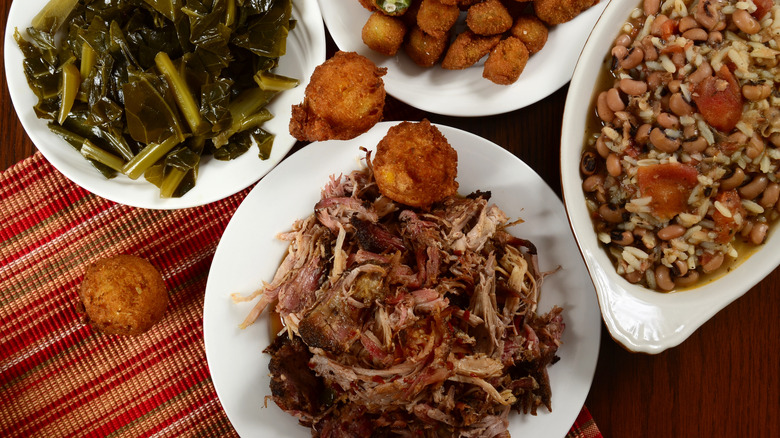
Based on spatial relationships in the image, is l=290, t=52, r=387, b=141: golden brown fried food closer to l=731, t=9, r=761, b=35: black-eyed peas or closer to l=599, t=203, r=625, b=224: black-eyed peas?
l=599, t=203, r=625, b=224: black-eyed peas

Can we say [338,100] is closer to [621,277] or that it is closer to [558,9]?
[558,9]

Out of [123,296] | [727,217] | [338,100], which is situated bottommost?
[123,296]

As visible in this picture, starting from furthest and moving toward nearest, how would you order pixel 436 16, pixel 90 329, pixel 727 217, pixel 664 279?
pixel 90 329
pixel 436 16
pixel 664 279
pixel 727 217

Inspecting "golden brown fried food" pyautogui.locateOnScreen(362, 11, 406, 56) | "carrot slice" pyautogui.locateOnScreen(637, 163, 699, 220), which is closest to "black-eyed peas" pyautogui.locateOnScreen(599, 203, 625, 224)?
"carrot slice" pyautogui.locateOnScreen(637, 163, 699, 220)

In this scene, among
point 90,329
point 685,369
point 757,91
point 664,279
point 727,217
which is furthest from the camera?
point 685,369

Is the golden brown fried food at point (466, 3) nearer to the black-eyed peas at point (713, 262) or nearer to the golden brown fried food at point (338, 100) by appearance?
the golden brown fried food at point (338, 100)

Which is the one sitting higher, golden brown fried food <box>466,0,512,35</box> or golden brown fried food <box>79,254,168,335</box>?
golden brown fried food <box>466,0,512,35</box>

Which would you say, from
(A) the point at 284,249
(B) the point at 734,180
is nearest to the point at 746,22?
(B) the point at 734,180

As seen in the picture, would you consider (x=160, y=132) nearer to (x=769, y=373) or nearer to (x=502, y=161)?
(x=502, y=161)
